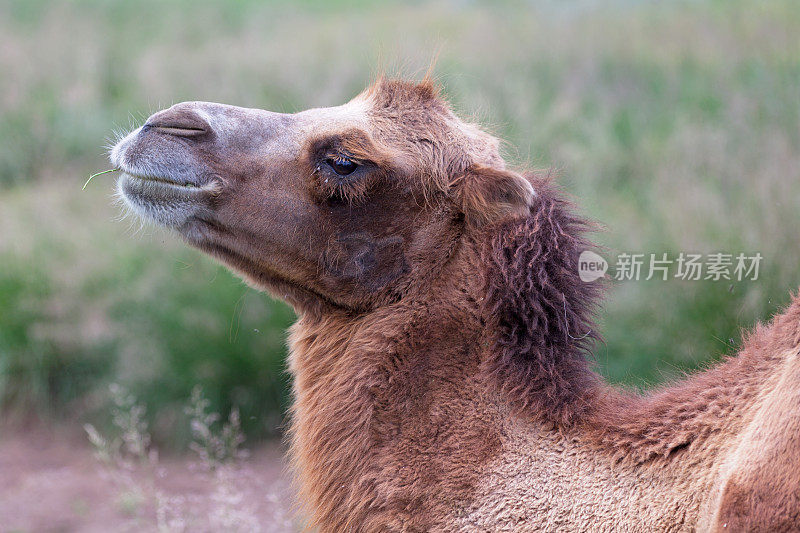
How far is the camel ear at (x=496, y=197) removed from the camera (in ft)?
10.8

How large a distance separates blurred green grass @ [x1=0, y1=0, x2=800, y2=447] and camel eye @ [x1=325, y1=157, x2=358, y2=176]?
98cm

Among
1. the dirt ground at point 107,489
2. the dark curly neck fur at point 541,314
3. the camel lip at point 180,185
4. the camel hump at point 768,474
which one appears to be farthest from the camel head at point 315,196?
the dirt ground at point 107,489

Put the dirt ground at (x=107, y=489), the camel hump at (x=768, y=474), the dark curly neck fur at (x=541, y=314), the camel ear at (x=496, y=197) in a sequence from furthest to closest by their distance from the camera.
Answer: the dirt ground at (x=107, y=489) < the camel ear at (x=496, y=197) < the dark curly neck fur at (x=541, y=314) < the camel hump at (x=768, y=474)

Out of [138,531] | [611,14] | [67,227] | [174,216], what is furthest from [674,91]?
[174,216]

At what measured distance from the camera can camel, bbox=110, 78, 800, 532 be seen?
2779mm

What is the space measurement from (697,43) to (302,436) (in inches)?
372

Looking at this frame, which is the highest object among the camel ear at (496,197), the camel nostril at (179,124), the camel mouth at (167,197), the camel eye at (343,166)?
the camel ear at (496,197)

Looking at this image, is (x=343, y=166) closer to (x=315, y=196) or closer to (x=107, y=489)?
(x=315, y=196)

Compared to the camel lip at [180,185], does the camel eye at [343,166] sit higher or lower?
higher

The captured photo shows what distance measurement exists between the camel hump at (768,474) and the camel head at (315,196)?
3.82ft

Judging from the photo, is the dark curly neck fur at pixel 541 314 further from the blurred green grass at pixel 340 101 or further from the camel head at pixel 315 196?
the blurred green grass at pixel 340 101

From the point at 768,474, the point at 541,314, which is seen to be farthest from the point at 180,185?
the point at 768,474

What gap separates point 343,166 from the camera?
133 inches

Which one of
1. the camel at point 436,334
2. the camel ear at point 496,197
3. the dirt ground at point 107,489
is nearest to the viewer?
the camel at point 436,334
